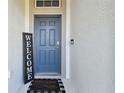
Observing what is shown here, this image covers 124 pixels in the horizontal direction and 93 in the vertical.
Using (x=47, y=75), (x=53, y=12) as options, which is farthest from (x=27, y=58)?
(x=53, y=12)

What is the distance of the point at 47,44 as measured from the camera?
7250mm

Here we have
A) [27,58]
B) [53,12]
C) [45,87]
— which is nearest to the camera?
[45,87]

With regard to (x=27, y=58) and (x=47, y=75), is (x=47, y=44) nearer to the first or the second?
(x=47, y=75)

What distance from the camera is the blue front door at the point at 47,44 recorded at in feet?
23.6

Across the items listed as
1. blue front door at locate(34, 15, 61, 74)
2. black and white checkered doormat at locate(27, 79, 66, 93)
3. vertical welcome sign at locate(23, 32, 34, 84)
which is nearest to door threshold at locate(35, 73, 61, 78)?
blue front door at locate(34, 15, 61, 74)

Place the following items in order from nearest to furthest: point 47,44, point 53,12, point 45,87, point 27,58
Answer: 1. point 45,87
2. point 27,58
3. point 53,12
4. point 47,44

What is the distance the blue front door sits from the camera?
7.20 meters

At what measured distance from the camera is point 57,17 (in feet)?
23.7

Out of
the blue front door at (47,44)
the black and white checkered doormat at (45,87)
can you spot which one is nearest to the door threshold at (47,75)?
the blue front door at (47,44)

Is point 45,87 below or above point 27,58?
below

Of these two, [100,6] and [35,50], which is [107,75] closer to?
[100,6]

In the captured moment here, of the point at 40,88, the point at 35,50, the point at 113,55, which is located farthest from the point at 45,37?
the point at 113,55

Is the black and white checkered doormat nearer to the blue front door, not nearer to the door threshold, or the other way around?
the door threshold
